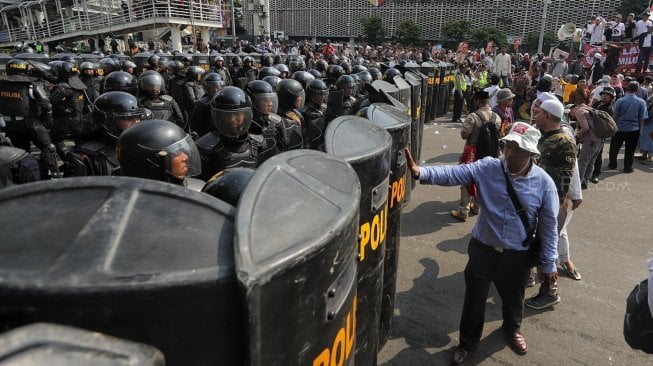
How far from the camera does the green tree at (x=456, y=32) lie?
157 feet

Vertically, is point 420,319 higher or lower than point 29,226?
lower

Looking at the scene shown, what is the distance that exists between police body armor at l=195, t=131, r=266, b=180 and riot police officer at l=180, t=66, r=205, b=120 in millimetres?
5245

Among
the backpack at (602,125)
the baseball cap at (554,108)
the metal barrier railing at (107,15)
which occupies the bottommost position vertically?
the backpack at (602,125)

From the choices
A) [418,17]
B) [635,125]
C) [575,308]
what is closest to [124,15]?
[635,125]

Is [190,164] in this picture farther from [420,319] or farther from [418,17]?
[418,17]

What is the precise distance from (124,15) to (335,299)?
107 feet

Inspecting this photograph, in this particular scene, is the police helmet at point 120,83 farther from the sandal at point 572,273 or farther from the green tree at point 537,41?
the green tree at point 537,41

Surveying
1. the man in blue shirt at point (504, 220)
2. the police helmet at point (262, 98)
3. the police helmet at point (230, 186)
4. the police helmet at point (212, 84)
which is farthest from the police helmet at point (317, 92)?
the police helmet at point (230, 186)

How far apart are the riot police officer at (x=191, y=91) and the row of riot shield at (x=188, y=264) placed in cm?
839

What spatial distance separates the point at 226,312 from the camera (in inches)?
36.9

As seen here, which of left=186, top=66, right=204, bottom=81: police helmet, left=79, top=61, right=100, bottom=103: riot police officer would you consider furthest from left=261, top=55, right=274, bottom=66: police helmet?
left=79, top=61, right=100, bottom=103: riot police officer

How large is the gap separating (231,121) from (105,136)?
1.50 metres

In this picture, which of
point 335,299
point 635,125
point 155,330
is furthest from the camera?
point 635,125

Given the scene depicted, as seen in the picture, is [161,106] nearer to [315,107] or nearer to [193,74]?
[315,107]
